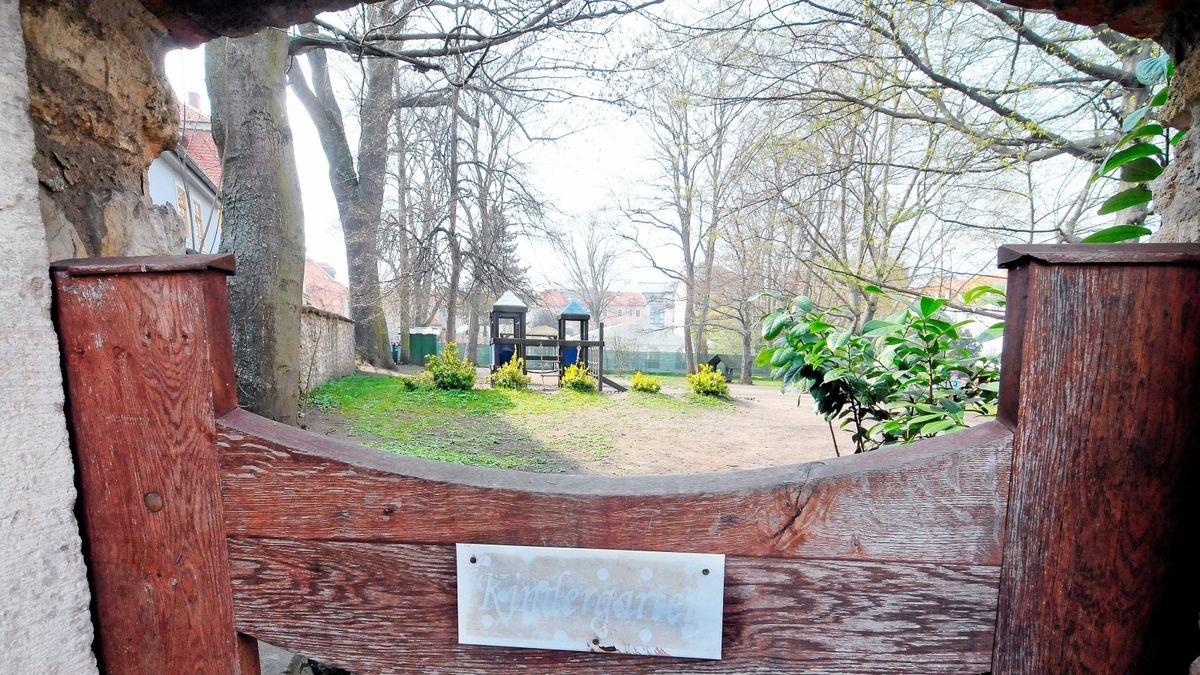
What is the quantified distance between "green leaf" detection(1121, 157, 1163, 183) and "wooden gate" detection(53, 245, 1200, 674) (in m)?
0.62

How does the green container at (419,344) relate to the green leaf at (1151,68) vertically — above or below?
below

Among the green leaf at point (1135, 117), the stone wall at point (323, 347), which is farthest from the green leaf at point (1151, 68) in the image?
the stone wall at point (323, 347)

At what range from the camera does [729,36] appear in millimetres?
4375

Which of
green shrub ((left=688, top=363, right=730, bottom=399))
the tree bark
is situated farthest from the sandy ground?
the tree bark

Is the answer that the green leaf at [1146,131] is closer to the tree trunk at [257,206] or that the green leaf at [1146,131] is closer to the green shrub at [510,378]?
the tree trunk at [257,206]

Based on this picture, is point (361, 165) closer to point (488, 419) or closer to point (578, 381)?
point (578, 381)

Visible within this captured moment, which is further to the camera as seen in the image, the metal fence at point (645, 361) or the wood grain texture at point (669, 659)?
the metal fence at point (645, 361)

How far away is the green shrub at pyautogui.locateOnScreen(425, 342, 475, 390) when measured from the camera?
8266mm

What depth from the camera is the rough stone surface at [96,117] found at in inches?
29.3

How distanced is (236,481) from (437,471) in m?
0.27

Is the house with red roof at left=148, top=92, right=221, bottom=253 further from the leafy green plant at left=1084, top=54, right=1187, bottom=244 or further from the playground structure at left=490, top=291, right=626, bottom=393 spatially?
the leafy green plant at left=1084, top=54, right=1187, bottom=244

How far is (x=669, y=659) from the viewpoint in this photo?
0.67 meters

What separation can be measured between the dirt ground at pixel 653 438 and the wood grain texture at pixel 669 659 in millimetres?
3700

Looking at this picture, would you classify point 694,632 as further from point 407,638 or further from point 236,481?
point 236,481
